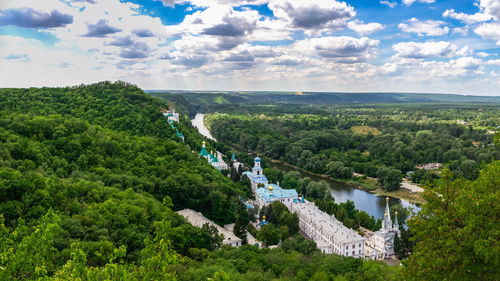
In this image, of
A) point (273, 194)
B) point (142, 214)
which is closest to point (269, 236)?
point (142, 214)

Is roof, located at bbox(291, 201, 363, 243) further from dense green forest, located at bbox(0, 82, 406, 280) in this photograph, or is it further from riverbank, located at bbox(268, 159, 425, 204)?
riverbank, located at bbox(268, 159, 425, 204)

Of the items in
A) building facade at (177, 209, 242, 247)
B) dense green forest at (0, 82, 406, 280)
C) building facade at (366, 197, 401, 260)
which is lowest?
building facade at (366, 197, 401, 260)

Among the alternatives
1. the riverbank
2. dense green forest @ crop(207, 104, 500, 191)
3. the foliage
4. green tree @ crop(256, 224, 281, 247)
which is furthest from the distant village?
dense green forest @ crop(207, 104, 500, 191)

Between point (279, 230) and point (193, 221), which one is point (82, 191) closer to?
point (193, 221)

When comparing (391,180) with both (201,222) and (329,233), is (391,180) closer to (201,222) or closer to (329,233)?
(329,233)

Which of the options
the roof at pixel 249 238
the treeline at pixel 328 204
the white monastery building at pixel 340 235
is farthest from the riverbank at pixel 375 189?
the roof at pixel 249 238

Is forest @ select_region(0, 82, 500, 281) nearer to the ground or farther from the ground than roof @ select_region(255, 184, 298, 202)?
farther from the ground

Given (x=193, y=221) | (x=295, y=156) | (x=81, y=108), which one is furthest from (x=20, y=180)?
(x=295, y=156)
